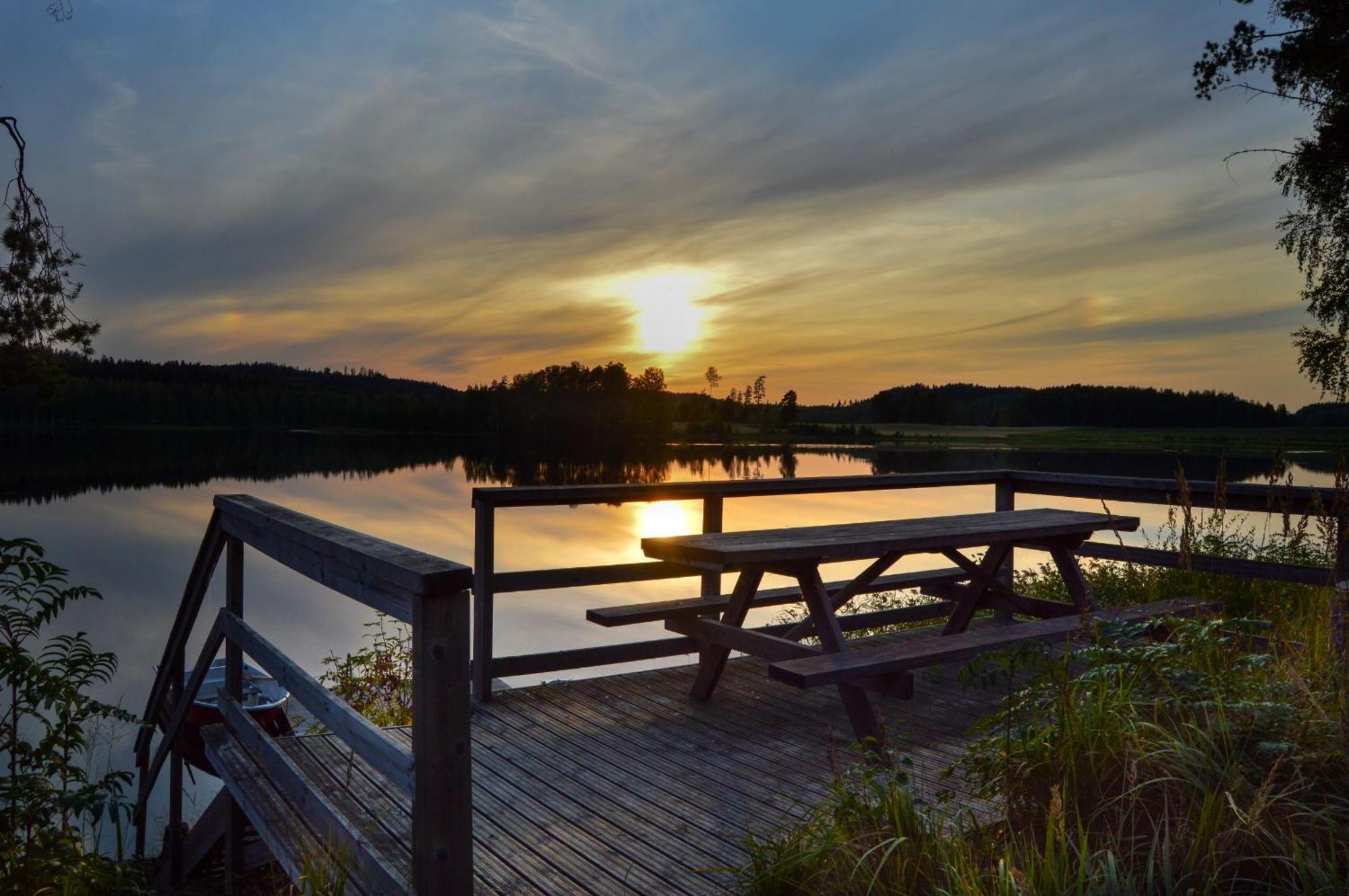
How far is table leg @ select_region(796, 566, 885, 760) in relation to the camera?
366 centimetres

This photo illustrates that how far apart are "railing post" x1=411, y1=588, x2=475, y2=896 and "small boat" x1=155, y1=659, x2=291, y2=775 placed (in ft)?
8.21

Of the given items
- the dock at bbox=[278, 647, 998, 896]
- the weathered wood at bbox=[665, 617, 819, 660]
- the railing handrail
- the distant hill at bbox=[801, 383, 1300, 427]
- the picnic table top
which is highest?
the distant hill at bbox=[801, 383, 1300, 427]

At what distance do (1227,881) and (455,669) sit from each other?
72.9 inches

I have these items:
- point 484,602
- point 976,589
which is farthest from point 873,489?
point 484,602

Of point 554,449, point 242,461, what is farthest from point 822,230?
point 554,449

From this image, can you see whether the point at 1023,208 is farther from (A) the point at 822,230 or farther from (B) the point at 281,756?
(B) the point at 281,756

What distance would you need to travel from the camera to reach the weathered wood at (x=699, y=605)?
443 centimetres

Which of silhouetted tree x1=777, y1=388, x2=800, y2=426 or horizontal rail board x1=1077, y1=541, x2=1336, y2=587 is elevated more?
silhouetted tree x1=777, y1=388, x2=800, y2=426

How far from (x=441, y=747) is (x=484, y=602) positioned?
2524 millimetres

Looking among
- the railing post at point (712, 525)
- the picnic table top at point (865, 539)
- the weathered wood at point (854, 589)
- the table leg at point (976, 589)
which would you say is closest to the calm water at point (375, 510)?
the picnic table top at point (865, 539)

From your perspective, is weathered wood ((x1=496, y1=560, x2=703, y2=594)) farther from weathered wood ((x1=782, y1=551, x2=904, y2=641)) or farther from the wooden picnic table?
weathered wood ((x1=782, y1=551, x2=904, y2=641))

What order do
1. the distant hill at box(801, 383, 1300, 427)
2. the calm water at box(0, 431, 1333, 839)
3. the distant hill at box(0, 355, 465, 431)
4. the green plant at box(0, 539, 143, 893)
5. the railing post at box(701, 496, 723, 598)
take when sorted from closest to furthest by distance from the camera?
the green plant at box(0, 539, 143, 893) → the railing post at box(701, 496, 723, 598) → the calm water at box(0, 431, 1333, 839) → the distant hill at box(801, 383, 1300, 427) → the distant hill at box(0, 355, 465, 431)

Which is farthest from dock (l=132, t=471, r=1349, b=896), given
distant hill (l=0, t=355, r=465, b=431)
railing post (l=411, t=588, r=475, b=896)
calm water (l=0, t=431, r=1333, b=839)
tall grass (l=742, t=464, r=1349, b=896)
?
distant hill (l=0, t=355, r=465, b=431)

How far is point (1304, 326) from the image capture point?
14836mm
